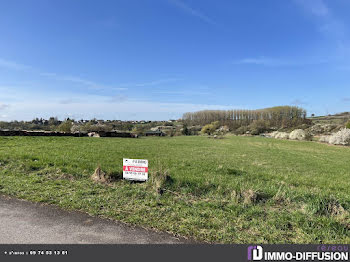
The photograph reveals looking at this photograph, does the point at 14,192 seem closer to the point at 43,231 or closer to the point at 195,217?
the point at 43,231

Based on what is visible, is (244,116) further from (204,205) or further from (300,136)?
(204,205)

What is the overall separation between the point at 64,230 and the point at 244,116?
425 ft

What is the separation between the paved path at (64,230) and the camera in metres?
3.42

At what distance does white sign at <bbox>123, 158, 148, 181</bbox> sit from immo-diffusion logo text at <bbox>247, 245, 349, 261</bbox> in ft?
12.8

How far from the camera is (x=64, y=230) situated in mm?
3715

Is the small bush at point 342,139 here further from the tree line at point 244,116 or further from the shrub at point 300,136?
the tree line at point 244,116

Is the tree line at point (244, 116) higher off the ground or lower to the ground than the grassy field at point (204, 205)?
higher

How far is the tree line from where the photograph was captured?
105375 millimetres

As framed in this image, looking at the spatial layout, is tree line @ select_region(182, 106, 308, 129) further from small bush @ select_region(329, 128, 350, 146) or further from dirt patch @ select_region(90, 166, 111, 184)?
dirt patch @ select_region(90, 166, 111, 184)

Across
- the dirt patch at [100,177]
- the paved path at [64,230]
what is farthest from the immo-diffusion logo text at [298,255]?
the dirt patch at [100,177]

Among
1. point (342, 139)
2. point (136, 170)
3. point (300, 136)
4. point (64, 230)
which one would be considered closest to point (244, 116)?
point (300, 136)

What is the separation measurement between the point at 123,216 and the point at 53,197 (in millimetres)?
2222

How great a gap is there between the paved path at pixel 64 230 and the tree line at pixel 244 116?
3851 inches

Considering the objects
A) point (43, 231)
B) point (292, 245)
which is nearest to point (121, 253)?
point (43, 231)
